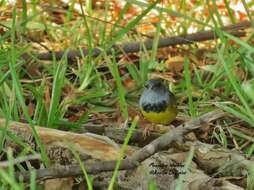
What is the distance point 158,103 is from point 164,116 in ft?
0.59

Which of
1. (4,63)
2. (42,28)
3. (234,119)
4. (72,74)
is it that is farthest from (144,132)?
(42,28)

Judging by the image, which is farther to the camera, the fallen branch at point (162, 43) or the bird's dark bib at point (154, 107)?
the fallen branch at point (162, 43)

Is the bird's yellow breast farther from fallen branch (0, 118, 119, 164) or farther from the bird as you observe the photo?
fallen branch (0, 118, 119, 164)

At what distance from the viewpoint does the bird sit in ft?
8.80

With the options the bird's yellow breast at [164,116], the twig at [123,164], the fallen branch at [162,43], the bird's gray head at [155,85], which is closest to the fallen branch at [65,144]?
the twig at [123,164]

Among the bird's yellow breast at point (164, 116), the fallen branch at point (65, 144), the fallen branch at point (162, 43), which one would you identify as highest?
the fallen branch at point (162, 43)

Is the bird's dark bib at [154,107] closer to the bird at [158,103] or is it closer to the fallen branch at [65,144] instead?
the bird at [158,103]

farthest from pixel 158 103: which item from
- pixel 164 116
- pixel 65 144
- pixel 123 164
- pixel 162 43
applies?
pixel 123 164

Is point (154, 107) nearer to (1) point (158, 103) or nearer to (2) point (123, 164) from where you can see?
(1) point (158, 103)

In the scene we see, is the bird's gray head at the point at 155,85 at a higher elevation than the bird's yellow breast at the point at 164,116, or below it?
higher

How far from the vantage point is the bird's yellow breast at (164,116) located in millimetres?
2670

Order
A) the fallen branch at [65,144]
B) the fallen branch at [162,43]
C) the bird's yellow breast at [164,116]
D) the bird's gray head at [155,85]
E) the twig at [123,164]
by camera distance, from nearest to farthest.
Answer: the twig at [123,164]
the fallen branch at [65,144]
the bird's yellow breast at [164,116]
the bird's gray head at [155,85]
the fallen branch at [162,43]

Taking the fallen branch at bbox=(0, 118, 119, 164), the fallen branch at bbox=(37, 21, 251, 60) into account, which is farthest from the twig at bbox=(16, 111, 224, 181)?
the fallen branch at bbox=(37, 21, 251, 60)

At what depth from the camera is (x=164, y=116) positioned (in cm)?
268
